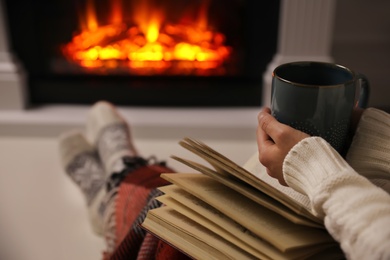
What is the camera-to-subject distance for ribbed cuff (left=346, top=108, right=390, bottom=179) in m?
0.58

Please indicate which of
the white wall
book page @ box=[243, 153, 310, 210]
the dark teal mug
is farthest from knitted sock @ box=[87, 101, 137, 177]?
the white wall

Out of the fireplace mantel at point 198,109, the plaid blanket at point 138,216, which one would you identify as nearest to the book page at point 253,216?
the plaid blanket at point 138,216

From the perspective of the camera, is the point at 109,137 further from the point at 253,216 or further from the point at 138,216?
the point at 253,216

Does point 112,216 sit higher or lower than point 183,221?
lower

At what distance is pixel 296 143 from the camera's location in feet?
1.78

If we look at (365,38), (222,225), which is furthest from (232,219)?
(365,38)

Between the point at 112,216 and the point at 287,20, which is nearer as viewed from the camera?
the point at 112,216

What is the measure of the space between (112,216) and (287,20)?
3.12 ft

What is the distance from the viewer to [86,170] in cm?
127

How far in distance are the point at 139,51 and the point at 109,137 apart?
576 millimetres

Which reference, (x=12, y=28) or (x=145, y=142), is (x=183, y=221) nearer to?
(x=145, y=142)

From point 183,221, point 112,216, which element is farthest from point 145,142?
point 183,221

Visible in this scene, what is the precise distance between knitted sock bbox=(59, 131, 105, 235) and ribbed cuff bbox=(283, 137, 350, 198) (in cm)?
66

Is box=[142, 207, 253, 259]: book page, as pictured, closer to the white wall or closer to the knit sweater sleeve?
the knit sweater sleeve
